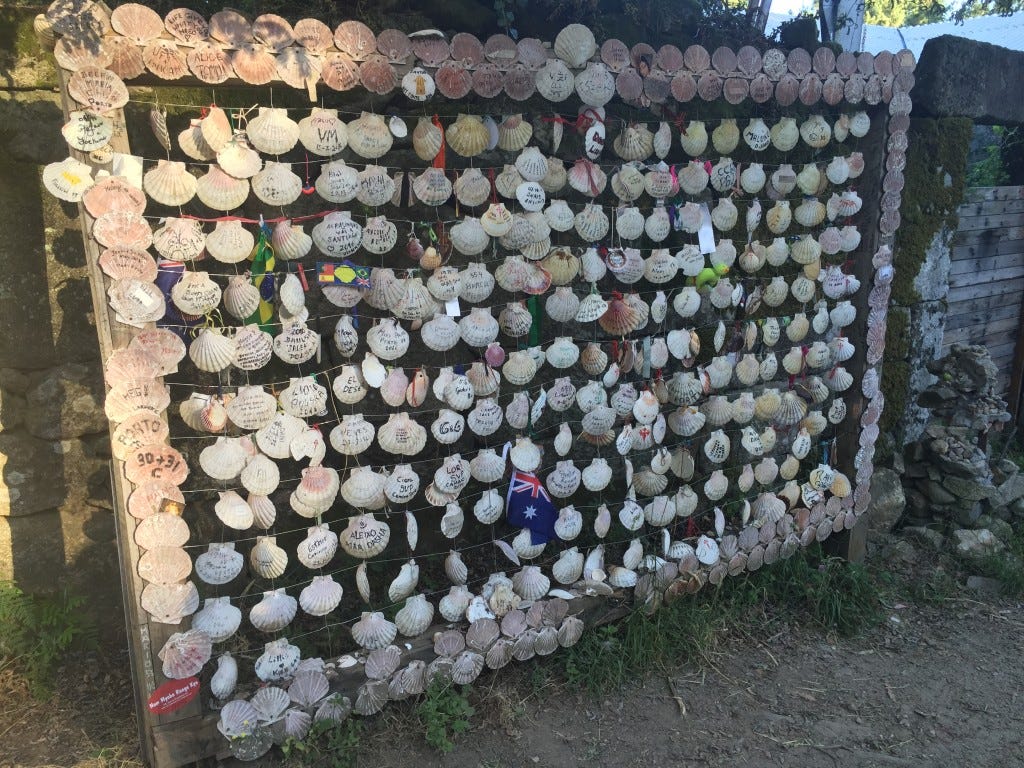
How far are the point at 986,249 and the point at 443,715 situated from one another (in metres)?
4.46

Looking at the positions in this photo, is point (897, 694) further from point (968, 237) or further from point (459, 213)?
point (968, 237)

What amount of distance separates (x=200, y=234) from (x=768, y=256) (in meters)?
2.31

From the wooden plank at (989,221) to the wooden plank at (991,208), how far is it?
0.08 ft

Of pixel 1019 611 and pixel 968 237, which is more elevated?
pixel 968 237

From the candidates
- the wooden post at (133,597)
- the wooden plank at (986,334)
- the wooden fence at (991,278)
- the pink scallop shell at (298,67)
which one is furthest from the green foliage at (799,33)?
the wooden post at (133,597)

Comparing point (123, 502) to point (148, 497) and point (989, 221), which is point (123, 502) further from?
point (989, 221)

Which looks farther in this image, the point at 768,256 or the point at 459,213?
the point at 768,256

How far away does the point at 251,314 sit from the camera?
Result: 93.9 inches

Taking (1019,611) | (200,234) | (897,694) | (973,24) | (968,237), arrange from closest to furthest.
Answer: (200,234) < (897,694) < (1019,611) < (968,237) < (973,24)

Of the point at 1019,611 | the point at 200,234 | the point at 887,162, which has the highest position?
the point at 887,162

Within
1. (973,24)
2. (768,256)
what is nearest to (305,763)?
(768,256)

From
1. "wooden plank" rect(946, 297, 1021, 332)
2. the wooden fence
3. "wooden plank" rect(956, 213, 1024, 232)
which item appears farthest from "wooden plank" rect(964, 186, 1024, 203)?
"wooden plank" rect(946, 297, 1021, 332)

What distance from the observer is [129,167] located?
2.12 meters

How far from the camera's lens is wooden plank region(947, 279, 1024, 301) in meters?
4.74
